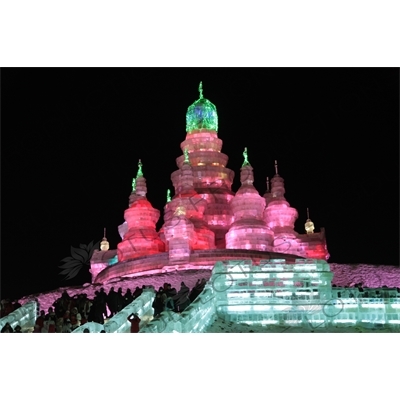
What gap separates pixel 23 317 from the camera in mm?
19250

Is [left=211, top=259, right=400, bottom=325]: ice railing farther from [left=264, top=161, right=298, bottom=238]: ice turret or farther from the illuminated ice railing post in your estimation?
[left=264, top=161, right=298, bottom=238]: ice turret

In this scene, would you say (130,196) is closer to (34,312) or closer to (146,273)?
(146,273)

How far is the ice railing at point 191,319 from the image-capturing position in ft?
48.7

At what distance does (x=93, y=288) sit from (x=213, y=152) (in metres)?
11.1

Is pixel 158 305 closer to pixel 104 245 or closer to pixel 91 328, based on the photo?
pixel 91 328

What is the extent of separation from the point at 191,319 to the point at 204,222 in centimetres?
1695

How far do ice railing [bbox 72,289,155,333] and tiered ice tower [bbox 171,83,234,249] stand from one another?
14.9m

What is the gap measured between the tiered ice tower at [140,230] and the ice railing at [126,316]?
14.5 meters

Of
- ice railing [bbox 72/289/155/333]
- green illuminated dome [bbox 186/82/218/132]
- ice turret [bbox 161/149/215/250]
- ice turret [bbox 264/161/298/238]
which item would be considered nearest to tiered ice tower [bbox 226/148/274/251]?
ice turret [bbox 161/149/215/250]

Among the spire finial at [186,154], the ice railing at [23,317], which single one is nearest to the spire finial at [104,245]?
the spire finial at [186,154]

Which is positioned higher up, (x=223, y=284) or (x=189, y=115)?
(x=189, y=115)
